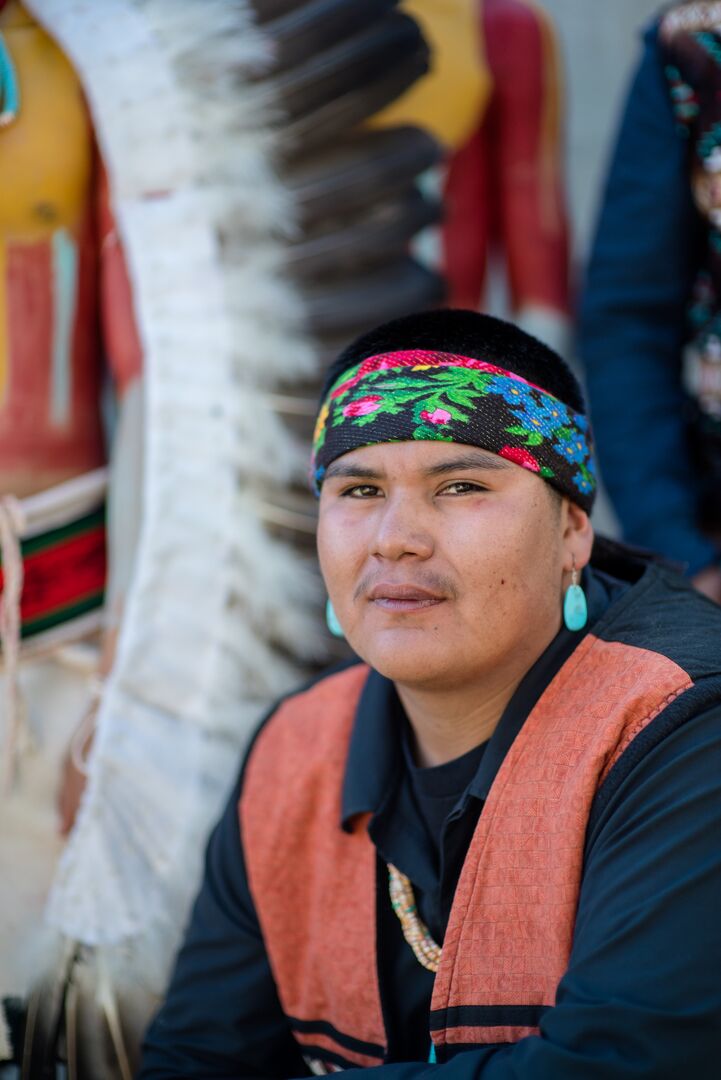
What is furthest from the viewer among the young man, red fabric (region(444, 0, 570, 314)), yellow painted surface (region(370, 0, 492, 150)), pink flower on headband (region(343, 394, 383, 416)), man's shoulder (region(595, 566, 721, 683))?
red fabric (region(444, 0, 570, 314))

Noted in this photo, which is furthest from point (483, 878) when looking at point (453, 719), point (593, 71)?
point (593, 71)

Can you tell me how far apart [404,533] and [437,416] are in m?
0.14

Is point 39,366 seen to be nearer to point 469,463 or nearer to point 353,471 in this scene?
point 353,471

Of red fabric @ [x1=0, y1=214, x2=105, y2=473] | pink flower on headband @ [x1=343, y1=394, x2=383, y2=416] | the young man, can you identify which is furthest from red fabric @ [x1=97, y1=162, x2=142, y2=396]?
pink flower on headband @ [x1=343, y1=394, x2=383, y2=416]

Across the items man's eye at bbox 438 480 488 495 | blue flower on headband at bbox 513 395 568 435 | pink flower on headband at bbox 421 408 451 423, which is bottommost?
man's eye at bbox 438 480 488 495

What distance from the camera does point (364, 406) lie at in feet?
4.53

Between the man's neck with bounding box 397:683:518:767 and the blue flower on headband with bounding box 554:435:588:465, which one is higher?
the blue flower on headband with bounding box 554:435:588:465

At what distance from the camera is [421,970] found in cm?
141

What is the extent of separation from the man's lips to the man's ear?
0.20 m

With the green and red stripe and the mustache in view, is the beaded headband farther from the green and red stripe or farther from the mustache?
the green and red stripe

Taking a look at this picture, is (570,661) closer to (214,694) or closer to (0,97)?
(214,694)

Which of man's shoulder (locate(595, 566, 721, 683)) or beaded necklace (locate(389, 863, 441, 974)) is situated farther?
beaded necklace (locate(389, 863, 441, 974))

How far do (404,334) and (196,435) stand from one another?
21.5 inches

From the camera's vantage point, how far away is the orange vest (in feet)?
4.03
